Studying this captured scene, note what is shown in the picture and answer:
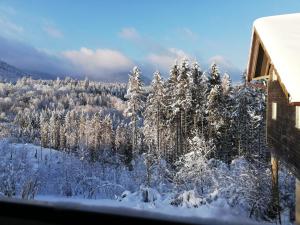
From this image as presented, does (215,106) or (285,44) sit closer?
(285,44)

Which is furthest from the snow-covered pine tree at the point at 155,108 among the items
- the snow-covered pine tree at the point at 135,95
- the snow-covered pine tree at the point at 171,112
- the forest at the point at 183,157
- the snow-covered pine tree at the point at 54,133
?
the snow-covered pine tree at the point at 54,133

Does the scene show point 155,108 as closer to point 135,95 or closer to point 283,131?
point 135,95

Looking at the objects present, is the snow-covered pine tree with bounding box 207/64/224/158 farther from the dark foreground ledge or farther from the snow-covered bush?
the dark foreground ledge

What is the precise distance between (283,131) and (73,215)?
15.8 meters

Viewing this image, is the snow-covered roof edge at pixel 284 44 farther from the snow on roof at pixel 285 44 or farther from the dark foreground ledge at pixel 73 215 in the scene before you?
the dark foreground ledge at pixel 73 215

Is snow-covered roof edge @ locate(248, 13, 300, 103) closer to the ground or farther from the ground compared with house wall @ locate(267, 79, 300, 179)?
farther from the ground

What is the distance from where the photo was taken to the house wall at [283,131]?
13.7 meters

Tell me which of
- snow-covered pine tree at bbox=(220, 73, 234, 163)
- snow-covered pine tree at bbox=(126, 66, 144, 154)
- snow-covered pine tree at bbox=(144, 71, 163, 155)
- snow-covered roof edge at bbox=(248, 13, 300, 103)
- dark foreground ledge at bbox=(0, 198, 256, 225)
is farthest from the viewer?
snow-covered pine tree at bbox=(126, 66, 144, 154)

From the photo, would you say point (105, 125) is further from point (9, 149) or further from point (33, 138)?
point (9, 149)

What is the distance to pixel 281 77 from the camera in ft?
42.2

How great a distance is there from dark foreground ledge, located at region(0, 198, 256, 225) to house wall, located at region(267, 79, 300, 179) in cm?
1277

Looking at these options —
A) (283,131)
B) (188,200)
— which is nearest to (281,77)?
(283,131)

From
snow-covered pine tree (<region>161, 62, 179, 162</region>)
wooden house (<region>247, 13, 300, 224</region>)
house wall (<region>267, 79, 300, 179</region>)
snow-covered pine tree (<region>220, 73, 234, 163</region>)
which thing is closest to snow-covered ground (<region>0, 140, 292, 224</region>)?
house wall (<region>267, 79, 300, 179</region>)

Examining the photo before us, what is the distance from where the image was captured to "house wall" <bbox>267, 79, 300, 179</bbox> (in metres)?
13.7
